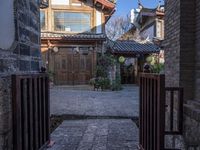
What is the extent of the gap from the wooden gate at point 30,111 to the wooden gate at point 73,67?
1470 centimetres

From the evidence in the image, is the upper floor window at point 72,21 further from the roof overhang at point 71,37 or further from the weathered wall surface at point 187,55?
the weathered wall surface at point 187,55

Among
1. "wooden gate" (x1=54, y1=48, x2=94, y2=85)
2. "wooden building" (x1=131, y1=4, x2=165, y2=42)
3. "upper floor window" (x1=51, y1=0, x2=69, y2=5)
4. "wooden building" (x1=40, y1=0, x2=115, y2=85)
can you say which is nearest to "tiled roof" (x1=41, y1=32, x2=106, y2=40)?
"wooden building" (x1=40, y1=0, x2=115, y2=85)

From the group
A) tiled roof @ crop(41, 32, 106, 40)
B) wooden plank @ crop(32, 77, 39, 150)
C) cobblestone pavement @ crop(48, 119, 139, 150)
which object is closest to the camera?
wooden plank @ crop(32, 77, 39, 150)

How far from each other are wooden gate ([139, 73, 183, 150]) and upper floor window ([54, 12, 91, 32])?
607 inches

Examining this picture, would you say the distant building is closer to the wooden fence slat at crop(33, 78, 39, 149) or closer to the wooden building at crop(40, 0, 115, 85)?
the wooden building at crop(40, 0, 115, 85)

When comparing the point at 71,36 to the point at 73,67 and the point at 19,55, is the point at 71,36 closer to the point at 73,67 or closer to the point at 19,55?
the point at 73,67

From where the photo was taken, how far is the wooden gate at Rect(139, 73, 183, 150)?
3.66m

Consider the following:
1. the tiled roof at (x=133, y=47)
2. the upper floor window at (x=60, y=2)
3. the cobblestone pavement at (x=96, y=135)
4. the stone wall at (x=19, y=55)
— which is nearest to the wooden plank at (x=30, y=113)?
the stone wall at (x=19, y=55)

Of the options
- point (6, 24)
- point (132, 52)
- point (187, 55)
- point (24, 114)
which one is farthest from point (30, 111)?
point (132, 52)

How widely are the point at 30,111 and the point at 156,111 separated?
155 cm

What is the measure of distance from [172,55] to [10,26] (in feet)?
7.34

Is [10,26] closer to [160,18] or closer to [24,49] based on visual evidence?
[24,49]

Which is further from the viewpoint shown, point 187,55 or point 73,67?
point 73,67

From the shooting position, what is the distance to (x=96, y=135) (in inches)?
248
